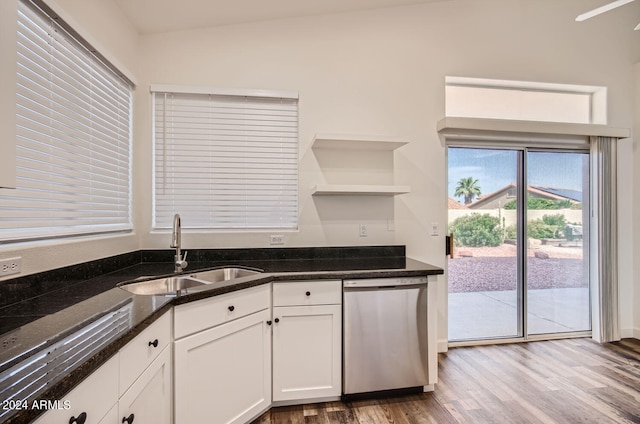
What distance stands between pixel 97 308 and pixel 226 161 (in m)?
1.64

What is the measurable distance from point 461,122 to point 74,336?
302 centimetres

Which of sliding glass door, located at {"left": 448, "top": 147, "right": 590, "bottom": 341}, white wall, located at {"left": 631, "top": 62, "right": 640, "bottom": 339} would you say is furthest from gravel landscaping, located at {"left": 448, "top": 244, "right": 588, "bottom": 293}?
white wall, located at {"left": 631, "top": 62, "right": 640, "bottom": 339}

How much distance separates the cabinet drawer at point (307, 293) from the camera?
2.08m

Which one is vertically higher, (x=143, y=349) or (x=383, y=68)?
(x=383, y=68)

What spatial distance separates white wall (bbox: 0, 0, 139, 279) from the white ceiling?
0.14 meters

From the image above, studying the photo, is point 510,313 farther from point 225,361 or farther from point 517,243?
point 225,361

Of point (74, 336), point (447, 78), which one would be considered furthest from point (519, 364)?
point (74, 336)

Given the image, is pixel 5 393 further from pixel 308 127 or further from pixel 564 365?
pixel 564 365

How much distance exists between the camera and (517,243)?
10.6 ft

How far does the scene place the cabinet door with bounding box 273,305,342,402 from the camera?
2084 millimetres

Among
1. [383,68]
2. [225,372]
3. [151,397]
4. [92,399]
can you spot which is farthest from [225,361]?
[383,68]

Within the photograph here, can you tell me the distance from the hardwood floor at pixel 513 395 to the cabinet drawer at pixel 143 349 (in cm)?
101

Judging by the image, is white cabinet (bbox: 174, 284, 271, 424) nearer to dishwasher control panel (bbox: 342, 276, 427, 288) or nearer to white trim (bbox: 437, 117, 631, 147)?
dishwasher control panel (bbox: 342, 276, 427, 288)

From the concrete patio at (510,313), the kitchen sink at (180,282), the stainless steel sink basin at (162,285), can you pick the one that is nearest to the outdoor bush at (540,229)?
the concrete patio at (510,313)
